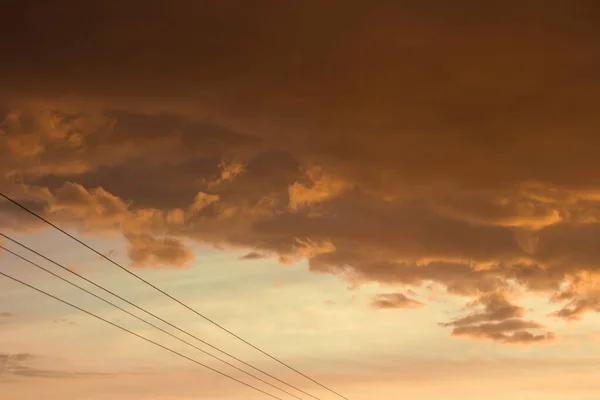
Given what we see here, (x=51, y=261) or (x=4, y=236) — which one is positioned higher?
(x=4, y=236)

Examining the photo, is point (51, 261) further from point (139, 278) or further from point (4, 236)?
point (139, 278)

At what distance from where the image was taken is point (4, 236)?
55.8 meters

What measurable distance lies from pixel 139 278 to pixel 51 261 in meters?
21.6

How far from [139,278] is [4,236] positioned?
25.1m

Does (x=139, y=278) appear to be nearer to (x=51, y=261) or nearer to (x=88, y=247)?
(x=88, y=247)

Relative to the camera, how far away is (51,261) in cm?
5491

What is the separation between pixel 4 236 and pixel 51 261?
346 inches

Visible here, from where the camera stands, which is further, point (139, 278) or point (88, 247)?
point (139, 278)

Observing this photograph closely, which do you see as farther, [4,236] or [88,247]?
[88,247]

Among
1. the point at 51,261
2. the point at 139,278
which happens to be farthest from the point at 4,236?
the point at 139,278

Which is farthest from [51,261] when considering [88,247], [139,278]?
[139,278]

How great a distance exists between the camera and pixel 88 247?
62.7 m

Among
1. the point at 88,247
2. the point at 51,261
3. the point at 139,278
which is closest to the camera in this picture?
the point at 51,261

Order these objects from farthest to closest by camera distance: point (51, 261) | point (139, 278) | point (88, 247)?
point (139, 278) → point (88, 247) → point (51, 261)
